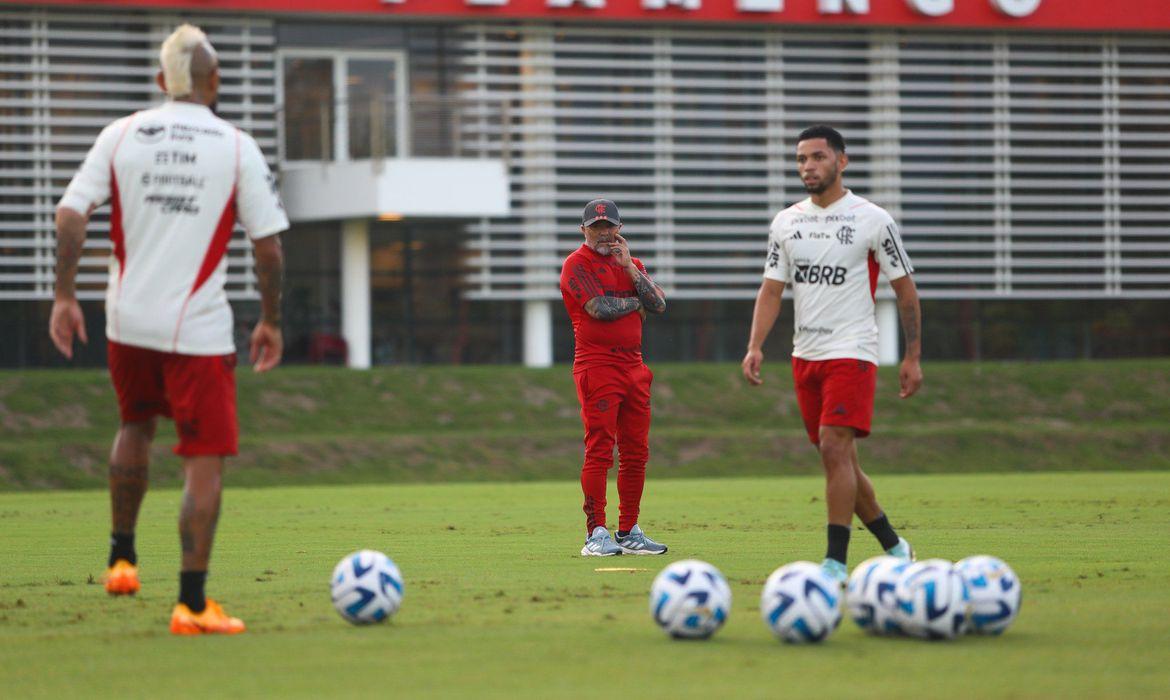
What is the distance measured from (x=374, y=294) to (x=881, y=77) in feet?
39.4

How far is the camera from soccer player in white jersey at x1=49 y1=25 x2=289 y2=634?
777cm

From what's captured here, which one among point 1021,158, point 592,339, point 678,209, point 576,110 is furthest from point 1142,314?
point 592,339

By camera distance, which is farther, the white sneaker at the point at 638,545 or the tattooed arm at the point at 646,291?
the tattooed arm at the point at 646,291

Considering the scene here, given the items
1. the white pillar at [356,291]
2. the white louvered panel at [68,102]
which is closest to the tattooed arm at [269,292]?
the white louvered panel at [68,102]

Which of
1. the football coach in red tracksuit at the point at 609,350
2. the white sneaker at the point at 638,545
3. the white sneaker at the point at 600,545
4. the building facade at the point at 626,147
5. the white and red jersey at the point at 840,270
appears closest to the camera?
the white and red jersey at the point at 840,270

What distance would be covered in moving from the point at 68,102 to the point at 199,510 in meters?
28.3

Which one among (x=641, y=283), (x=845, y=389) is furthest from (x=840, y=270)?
(x=641, y=283)

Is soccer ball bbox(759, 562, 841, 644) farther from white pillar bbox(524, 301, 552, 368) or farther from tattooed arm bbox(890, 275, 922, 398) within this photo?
white pillar bbox(524, 301, 552, 368)

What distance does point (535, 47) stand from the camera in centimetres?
3612

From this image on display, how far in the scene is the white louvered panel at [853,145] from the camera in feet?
119

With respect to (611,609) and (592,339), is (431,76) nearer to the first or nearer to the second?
(592,339)

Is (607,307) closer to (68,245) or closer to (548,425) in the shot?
(68,245)

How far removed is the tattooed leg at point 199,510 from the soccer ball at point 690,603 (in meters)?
2.05

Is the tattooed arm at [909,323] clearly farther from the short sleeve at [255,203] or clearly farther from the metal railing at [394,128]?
the metal railing at [394,128]
